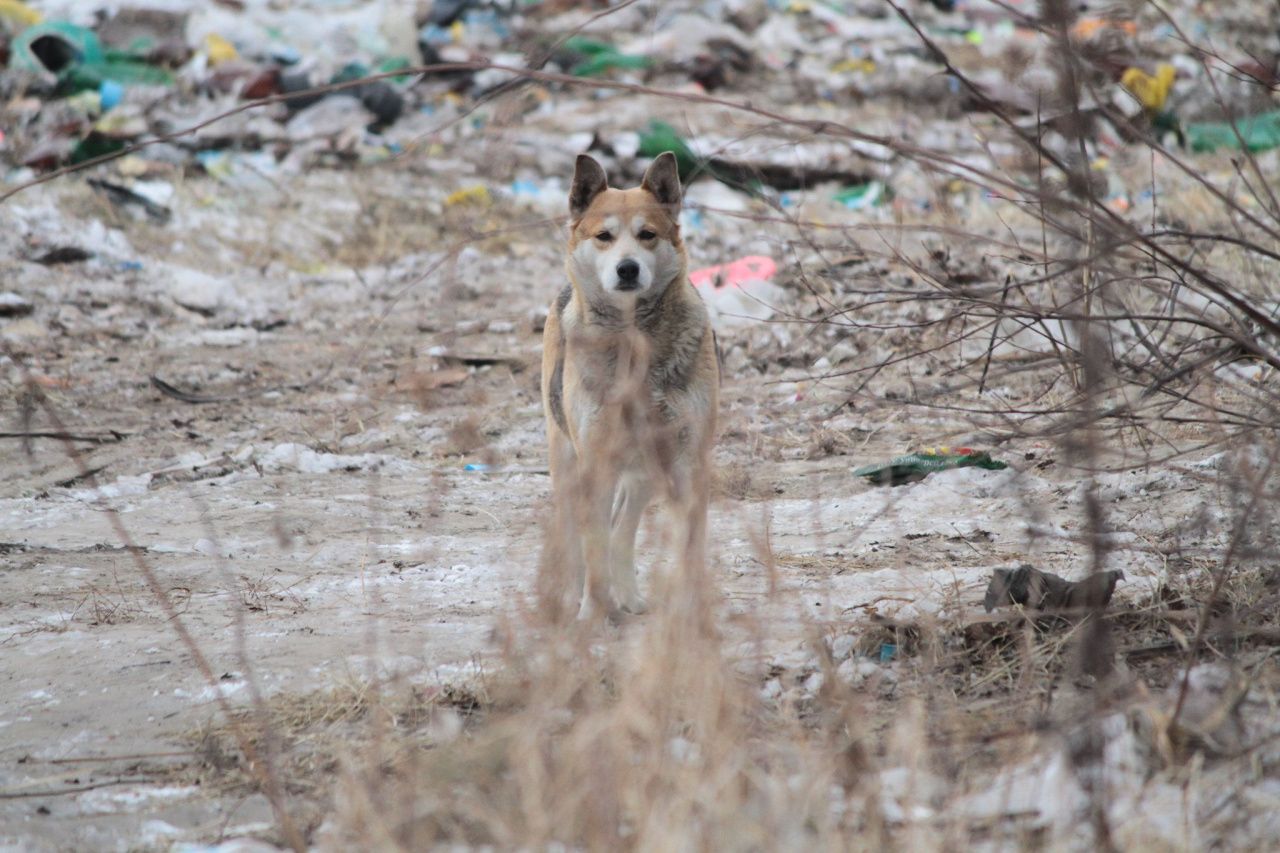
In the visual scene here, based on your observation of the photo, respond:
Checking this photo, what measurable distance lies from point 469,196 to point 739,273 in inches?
125

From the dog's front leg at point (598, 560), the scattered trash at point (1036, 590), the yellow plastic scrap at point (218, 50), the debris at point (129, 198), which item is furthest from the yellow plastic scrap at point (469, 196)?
the scattered trash at point (1036, 590)

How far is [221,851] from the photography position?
2.59m

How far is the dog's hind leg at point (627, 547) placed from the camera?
4570 mm

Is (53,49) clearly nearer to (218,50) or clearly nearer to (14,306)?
(218,50)

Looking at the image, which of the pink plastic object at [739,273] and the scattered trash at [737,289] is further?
the pink plastic object at [739,273]

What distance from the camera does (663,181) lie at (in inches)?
188

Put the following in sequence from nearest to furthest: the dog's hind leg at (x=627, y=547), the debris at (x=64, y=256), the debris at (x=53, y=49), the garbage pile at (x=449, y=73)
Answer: the dog's hind leg at (x=627, y=547) → the debris at (x=64, y=256) → the garbage pile at (x=449, y=73) → the debris at (x=53, y=49)

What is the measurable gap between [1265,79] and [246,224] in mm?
9470

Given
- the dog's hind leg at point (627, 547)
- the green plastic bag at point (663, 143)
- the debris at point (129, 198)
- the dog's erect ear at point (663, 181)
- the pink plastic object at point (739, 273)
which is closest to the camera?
the dog's hind leg at point (627, 547)

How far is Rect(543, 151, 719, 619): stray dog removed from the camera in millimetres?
4223

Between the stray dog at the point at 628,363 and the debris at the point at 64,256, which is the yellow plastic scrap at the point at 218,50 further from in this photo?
the stray dog at the point at 628,363

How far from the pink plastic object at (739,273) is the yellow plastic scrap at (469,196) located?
2.28 meters

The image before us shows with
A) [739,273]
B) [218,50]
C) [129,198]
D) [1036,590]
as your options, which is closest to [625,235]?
[1036,590]

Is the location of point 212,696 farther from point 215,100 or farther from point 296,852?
point 215,100
